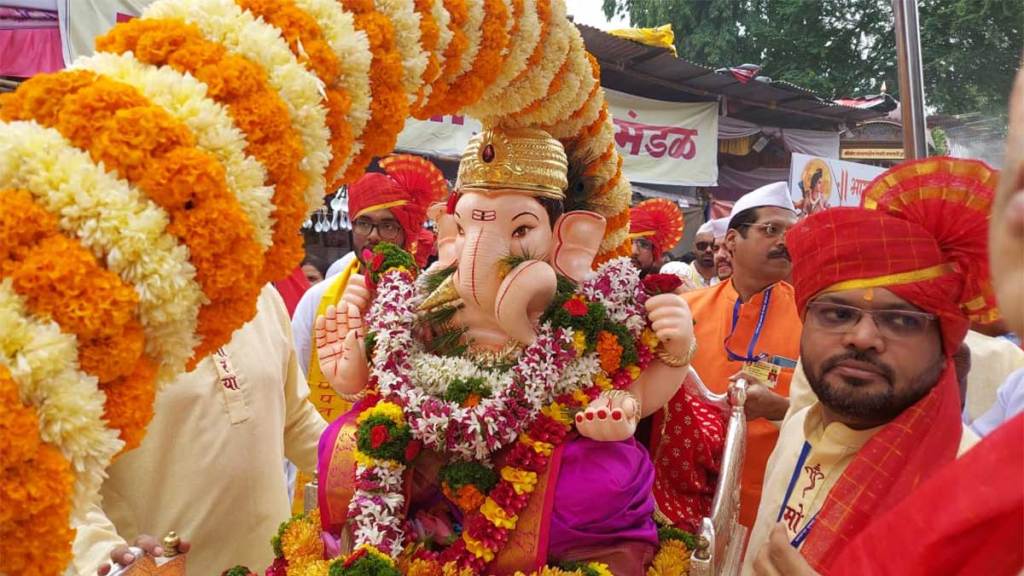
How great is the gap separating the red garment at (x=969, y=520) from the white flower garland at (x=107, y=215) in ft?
3.70

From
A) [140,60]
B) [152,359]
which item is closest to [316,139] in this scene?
[140,60]

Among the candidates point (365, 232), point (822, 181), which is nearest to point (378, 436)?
point (365, 232)

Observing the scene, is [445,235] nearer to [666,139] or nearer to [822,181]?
[822,181]

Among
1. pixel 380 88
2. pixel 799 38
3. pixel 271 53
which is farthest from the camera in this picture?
pixel 799 38

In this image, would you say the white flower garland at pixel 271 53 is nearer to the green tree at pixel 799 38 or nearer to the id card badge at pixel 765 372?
the id card badge at pixel 765 372

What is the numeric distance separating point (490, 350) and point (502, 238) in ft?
1.06

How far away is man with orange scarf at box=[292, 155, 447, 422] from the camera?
4.00 meters

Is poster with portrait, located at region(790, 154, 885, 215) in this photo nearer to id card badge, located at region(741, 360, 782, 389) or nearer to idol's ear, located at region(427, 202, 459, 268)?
id card badge, located at region(741, 360, 782, 389)

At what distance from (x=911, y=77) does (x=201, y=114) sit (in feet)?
12.1

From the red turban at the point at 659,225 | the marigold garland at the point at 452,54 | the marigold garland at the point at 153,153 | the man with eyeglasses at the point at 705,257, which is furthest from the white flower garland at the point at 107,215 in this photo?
the man with eyeglasses at the point at 705,257

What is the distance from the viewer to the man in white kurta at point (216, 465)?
2.37 meters

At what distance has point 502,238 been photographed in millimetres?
2195

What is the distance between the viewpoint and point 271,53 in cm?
131

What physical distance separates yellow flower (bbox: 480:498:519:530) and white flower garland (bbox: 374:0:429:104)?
3.54 feet
